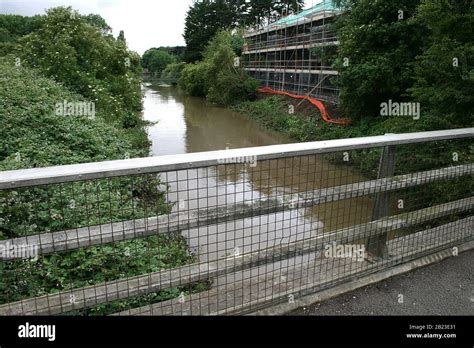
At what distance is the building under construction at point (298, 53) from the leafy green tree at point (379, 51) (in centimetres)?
461

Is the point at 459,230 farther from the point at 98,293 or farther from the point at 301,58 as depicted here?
the point at 301,58

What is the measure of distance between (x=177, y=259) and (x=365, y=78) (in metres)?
10.9

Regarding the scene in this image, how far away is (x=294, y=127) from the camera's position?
19.2 m

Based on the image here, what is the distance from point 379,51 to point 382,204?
1217cm

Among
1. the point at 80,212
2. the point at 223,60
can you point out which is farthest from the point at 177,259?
the point at 223,60

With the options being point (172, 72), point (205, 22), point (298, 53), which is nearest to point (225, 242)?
point (298, 53)

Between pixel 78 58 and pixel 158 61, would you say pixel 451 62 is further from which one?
pixel 158 61

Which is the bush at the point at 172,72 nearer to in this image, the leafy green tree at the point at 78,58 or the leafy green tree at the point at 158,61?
the leafy green tree at the point at 158,61

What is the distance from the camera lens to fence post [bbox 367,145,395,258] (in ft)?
10.1

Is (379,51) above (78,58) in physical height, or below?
A: below

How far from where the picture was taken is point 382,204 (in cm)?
322

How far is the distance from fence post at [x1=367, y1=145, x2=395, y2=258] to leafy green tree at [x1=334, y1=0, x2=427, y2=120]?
10.4 m

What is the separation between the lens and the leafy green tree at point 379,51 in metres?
13.1

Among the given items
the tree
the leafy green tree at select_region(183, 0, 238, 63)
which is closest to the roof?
the tree
